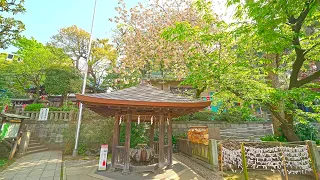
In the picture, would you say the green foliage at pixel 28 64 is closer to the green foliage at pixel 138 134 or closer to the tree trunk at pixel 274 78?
the green foliage at pixel 138 134

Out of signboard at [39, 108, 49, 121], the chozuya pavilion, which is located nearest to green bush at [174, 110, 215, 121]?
the chozuya pavilion

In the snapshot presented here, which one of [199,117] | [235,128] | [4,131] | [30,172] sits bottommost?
[30,172]

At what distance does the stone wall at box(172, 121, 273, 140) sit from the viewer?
12.1 m

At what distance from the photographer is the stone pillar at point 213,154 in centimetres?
593

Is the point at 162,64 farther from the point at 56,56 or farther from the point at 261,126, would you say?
the point at 56,56

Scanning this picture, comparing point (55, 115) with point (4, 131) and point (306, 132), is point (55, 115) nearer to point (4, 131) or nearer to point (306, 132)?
point (4, 131)

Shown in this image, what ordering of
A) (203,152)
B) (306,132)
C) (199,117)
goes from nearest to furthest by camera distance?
(203,152)
(306,132)
(199,117)

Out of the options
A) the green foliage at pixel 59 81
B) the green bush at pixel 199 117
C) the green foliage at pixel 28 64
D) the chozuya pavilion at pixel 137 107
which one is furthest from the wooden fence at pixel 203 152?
the green foliage at pixel 28 64

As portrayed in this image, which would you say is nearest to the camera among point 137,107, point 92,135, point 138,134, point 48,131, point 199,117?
point 137,107

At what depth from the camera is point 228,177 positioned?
5621 mm

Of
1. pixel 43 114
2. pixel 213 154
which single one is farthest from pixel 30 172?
pixel 213 154

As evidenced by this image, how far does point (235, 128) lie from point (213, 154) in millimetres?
7559

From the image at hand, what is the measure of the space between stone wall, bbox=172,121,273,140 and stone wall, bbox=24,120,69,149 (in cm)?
835

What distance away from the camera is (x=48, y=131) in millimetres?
11570
